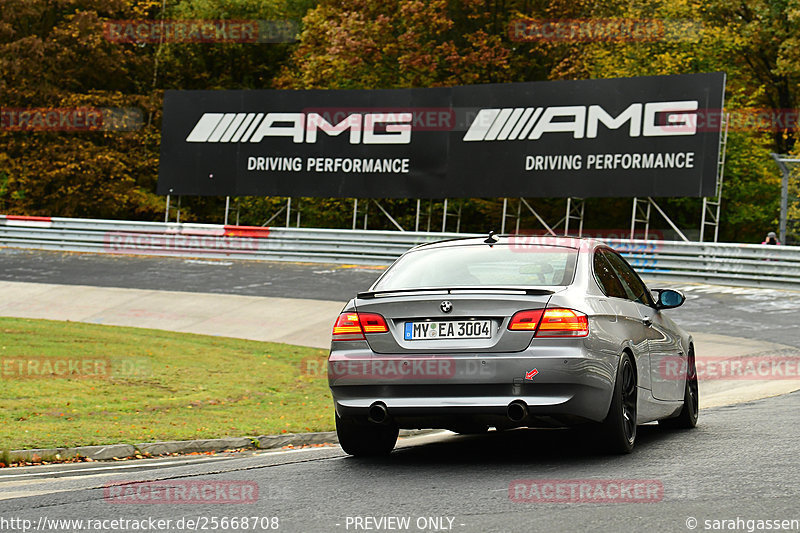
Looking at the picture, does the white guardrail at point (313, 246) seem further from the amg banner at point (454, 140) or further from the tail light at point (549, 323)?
the tail light at point (549, 323)

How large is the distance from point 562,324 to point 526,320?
0.74ft

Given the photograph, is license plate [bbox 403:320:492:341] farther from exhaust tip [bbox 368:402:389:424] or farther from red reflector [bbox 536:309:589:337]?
exhaust tip [bbox 368:402:389:424]

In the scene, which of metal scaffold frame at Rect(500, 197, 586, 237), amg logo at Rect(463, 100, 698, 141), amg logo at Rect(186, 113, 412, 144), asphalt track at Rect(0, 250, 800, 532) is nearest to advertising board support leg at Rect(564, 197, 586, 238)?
metal scaffold frame at Rect(500, 197, 586, 237)

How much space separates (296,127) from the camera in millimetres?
34188

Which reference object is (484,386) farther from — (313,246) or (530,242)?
(313,246)

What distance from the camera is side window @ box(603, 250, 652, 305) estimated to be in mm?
8562

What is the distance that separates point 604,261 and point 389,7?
38.8m

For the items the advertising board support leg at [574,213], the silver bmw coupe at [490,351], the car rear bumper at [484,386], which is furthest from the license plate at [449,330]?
the advertising board support leg at [574,213]

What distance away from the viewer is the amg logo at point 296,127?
32.7 m

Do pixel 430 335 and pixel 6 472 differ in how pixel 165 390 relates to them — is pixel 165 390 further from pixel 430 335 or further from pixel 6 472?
pixel 430 335

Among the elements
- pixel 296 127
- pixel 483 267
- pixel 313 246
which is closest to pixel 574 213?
pixel 296 127

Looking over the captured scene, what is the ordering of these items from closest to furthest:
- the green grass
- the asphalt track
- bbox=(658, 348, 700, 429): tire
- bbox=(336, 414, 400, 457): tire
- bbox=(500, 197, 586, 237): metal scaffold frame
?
the asphalt track, bbox=(336, 414, 400, 457): tire, bbox=(658, 348, 700, 429): tire, the green grass, bbox=(500, 197, 586, 237): metal scaffold frame

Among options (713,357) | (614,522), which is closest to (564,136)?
(713,357)

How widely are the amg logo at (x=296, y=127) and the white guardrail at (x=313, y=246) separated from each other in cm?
357
